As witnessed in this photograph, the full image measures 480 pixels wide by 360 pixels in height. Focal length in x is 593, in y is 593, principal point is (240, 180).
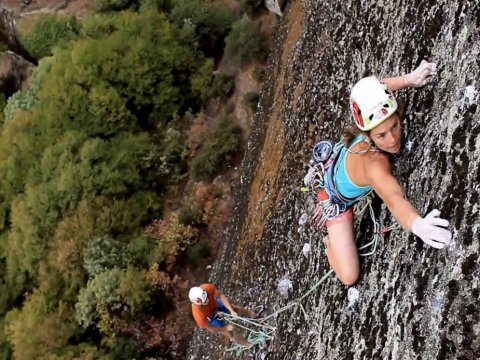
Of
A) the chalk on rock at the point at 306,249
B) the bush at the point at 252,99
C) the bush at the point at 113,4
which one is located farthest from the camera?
the bush at the point at 113,4

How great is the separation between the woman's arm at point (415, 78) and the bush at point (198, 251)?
11285 mm

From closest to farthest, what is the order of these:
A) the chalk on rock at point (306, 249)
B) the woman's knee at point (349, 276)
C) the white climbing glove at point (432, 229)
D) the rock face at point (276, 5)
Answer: the white climbing glove at point (432, 229) → the woman's knee at point (349, 276) → the chalk on rock at point (306, 249) → the rock face at point (276, 5)

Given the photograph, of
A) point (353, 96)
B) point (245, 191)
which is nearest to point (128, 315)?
point (245, 191)

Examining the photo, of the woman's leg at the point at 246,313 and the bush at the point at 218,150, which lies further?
the bush at the point at 218,150

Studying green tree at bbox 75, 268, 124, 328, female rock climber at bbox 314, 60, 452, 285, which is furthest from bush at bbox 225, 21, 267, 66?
female rock climber at bbox 314, 60, 452, 285

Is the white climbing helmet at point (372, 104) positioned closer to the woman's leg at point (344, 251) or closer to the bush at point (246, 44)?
the woman's leg at point (344, 251)

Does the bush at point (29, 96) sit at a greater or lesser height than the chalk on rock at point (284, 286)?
greater

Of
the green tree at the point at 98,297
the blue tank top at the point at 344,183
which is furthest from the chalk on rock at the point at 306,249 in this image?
the green tree at the point at 98,297

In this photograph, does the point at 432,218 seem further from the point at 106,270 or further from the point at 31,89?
the point at 31,89

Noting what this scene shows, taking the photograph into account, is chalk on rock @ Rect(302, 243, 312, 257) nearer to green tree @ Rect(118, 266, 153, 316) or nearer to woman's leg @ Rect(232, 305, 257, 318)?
woman's leg @ Rect(232, 305, 257, 318)

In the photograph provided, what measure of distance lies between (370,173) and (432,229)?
76 cm

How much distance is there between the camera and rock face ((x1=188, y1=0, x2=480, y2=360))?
5000 mm

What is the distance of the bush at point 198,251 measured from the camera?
1642 cm

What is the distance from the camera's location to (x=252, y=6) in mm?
18359
